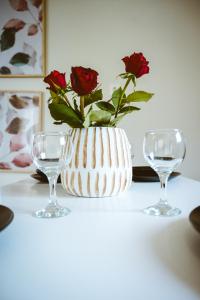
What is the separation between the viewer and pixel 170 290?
1.09ft

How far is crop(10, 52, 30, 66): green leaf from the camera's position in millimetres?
2668

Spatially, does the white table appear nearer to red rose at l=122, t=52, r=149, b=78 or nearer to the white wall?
red rose at l=122, t=52, r=149, b=78

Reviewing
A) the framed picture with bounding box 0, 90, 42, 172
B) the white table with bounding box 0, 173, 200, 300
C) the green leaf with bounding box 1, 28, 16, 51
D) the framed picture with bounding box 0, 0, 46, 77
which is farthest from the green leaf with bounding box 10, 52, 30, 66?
the white table with bounding box 0, 173, 200, 300

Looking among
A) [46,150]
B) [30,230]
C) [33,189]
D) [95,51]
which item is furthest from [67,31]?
[30,230]

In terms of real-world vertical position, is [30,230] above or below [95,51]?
below

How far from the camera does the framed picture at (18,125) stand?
2.68 m

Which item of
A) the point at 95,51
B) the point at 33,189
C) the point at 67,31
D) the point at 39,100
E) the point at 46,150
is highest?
the point at 67,31

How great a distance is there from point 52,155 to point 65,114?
0.17 metres

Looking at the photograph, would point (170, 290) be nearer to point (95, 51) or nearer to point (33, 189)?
point (33, 189)

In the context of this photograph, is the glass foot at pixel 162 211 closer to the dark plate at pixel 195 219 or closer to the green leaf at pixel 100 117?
the dark plate at pixel 195 219

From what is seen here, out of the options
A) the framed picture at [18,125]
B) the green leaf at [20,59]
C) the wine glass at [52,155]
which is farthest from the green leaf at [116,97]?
the green leaf at [20,59]

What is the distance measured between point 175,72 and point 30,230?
2.25 m

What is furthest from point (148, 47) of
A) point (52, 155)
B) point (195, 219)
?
point (195, 219)

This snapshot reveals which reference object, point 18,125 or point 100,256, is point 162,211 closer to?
point 100,256
